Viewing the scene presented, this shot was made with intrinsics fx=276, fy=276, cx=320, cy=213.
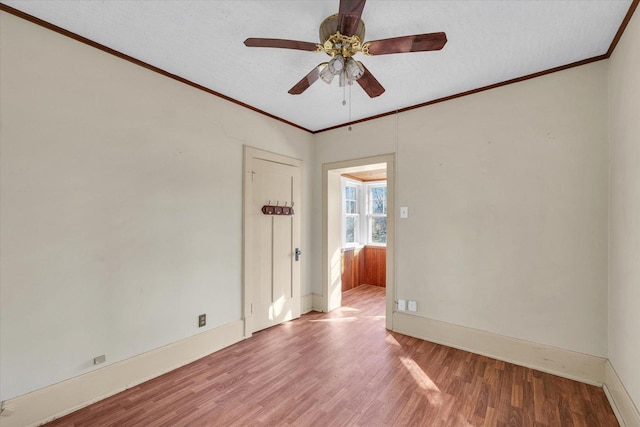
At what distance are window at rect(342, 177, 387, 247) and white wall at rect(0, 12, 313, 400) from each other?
331 centimetres

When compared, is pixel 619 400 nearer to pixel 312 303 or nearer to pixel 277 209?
pixel 312 303

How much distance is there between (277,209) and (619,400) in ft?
11.1

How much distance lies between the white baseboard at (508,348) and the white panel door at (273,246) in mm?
1458

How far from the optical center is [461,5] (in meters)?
1.71

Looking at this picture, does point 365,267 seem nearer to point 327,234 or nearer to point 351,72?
point 327,234

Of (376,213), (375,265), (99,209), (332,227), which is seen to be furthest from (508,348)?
(99,209)

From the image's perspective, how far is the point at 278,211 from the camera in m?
3.56

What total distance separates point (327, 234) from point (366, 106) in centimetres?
180

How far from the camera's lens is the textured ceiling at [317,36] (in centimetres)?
174

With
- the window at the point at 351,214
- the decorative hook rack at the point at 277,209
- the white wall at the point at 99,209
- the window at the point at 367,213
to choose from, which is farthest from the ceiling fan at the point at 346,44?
the window at the point at 367,213

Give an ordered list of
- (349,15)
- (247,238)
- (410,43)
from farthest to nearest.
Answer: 1. (247,238)
2. (410,43)
3. (349,15)

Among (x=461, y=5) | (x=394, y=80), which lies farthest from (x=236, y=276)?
(x=461, y=5)

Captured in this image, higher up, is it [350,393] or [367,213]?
[367,213]

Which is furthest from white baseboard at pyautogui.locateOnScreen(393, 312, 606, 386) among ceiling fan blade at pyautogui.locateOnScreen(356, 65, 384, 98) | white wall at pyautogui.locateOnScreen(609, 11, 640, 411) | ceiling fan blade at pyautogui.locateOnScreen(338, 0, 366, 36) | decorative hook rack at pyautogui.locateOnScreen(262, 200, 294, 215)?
ceiling fan blade at pyautogui.locateOnScreen(338, 0, 366, 36)
